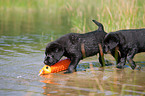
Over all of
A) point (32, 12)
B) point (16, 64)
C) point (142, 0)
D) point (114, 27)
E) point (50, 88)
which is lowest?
point (50, 88)

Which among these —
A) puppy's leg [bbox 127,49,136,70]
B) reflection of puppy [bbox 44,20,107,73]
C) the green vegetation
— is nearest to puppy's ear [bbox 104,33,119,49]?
reflection of puppy [bbox 44,20,107,73]

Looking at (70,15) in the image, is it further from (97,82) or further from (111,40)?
(97,82)

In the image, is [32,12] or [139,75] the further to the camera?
[32,12]

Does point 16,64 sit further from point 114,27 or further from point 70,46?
point 114,27

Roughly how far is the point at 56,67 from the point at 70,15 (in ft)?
20.5

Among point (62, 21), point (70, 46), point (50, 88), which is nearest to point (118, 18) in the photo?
point (70, 46)

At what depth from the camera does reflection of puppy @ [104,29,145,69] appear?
6680mm

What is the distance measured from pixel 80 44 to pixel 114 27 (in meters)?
3.41

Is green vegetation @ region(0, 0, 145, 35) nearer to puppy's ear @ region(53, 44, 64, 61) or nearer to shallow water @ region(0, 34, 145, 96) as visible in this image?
shallow water @ region(0, 34, 145, 96)

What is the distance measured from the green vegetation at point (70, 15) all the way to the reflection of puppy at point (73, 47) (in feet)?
9.34

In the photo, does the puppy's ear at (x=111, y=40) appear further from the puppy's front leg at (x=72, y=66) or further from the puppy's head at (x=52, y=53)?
the puppy's head at (x=52, y=53)

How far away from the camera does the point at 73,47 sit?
6574 millimetres

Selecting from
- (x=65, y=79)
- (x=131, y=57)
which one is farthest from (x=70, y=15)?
(x=65, y=79)

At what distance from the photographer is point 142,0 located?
34.4 ft
